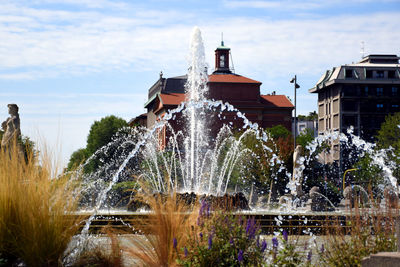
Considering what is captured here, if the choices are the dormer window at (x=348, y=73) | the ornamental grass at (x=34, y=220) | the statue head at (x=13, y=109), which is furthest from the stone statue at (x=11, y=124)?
the dormer window at (x=348, y=73)

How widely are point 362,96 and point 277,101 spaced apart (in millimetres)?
12465

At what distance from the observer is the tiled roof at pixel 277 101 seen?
79.1 m

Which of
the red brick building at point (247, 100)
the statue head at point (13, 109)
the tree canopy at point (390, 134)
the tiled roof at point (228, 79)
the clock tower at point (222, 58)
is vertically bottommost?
the statue head at point (13, 109)

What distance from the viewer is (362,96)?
80.0m

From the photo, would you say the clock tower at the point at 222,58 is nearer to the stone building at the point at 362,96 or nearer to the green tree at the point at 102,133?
the stone building at the point at 362,96

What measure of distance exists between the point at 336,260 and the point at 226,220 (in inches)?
53.2

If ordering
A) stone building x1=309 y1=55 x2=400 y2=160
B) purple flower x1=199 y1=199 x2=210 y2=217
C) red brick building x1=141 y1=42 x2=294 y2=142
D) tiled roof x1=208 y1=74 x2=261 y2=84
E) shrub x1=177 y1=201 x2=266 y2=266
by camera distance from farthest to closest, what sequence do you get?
1. stone building x1=309 y1=55 x2=400 y2=160
2. tiled roof x1=208 y1=74 x2=261 y2=84
3. red brick building x1=141 y1=42 x2=294 y2=142
4. purple flower x1=199 y1=199 x2=210 y2=217
5. shrub x1=177 y1=201 x2=266 y2=266

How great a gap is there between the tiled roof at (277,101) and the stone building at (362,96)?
22.6 feet

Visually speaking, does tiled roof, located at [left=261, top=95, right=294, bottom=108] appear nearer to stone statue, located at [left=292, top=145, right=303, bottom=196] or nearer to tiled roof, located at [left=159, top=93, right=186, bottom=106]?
tiled roof, located at [left=159, top=93, right=186, bottom=106]

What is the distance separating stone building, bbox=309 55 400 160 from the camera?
7919 centimetres

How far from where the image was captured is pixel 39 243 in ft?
18.5

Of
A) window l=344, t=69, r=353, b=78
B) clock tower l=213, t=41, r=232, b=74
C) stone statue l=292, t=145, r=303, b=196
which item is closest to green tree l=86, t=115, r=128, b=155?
clock tower l=213, t=41, r=232, b=74

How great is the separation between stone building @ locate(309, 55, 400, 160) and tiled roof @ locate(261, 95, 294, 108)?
22.6 feet

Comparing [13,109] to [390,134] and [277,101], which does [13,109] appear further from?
[277,101]
